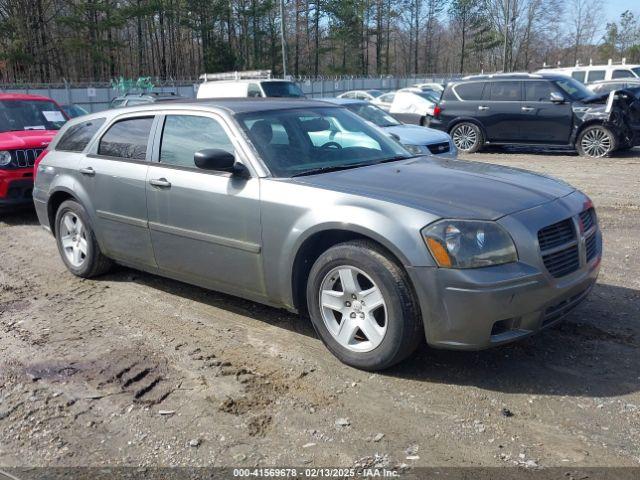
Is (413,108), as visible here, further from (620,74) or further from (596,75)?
(596,75)

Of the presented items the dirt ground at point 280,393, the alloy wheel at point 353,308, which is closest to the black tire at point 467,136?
the dirt ground at point 280,393

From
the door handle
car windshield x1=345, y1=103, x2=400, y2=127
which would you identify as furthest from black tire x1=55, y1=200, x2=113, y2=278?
car windshield x1=345, y1=103, x2=400, y2=127

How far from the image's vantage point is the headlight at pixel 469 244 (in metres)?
3.32

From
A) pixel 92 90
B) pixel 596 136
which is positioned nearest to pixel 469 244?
pixel 596 136

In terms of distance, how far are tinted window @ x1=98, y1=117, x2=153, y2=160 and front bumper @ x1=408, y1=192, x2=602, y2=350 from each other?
2.75m

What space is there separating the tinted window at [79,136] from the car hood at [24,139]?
2.85 metres

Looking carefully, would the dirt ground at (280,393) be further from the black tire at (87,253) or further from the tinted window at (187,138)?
the tinted window at (187,138)

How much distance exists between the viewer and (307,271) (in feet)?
13.3

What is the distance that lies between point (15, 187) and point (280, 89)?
1085cm

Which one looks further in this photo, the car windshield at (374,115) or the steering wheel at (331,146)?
the car windshield at (374,115)

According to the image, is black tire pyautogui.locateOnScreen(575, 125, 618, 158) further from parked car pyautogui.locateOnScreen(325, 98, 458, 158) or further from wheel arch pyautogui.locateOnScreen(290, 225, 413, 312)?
wheel arch pyautogui.locateOnScreen(290, 225, 413, 312)

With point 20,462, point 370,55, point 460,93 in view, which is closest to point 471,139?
point 460,93

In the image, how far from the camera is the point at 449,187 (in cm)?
382

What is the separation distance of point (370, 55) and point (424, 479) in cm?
7927
